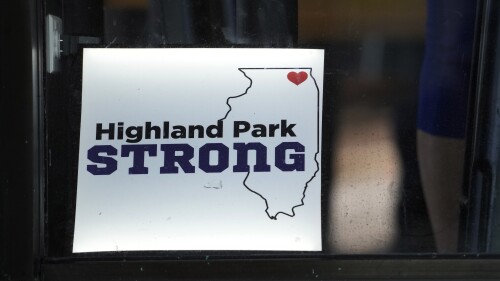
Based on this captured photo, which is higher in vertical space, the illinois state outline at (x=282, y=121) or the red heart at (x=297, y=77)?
the red heart at (x=297, y=77)

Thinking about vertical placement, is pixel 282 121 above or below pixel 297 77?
below

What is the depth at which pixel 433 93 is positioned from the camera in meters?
1.97

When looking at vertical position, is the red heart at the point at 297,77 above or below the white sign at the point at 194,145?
above

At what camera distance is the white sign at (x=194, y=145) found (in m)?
1.94

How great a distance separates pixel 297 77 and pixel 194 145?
311 mm

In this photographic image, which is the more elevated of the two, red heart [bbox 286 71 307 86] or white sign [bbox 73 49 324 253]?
red heart [bbox 286 71 307 86]

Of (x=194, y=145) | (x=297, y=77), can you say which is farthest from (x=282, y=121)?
(x=194, y=145)

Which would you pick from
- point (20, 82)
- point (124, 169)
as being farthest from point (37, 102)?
point (124, 169)

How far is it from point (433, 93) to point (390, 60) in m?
0.14

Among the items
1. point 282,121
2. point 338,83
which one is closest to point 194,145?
point 282,121

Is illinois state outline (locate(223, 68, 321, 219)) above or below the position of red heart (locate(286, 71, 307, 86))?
below

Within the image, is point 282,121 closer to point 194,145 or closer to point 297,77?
point 297,77

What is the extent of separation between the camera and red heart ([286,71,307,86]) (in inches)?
76.7

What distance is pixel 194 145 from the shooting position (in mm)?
1938
